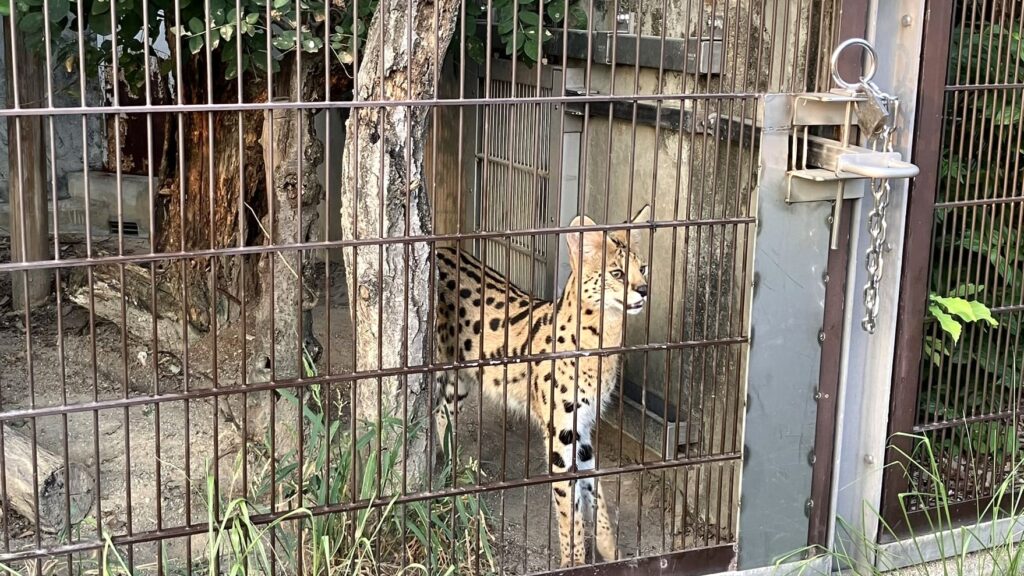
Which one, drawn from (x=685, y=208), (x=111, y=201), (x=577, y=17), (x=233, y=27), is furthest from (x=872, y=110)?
(x=111, y=201)

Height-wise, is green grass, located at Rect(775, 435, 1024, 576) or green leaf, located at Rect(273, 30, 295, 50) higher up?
green leaf, located at Rect(273, 30, 295, 50)

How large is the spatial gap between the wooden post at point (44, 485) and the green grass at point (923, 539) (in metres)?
2.86

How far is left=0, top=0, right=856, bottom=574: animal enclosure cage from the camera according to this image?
10.6ft

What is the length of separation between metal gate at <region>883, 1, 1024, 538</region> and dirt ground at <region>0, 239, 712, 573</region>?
881mm

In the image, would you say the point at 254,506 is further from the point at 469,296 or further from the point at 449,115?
the point at 449,115

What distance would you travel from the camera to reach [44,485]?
4.73 m

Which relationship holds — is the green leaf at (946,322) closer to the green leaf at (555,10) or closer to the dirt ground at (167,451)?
the dirt ground at (167,451)

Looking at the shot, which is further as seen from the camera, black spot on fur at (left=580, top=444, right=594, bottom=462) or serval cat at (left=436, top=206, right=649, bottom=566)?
black spot on fur at (left=580, top=444, right=594, bottom=462)

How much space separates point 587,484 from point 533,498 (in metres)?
0.41

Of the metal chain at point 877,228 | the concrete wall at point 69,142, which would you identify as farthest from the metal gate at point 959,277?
the concrete wall at point 69,142

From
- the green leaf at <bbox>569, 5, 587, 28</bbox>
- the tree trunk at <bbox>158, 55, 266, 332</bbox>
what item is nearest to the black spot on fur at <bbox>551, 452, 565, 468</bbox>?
the tree trunk at <bbox>158, 55, 266, 332</bbox>

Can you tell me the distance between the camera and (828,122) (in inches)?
145

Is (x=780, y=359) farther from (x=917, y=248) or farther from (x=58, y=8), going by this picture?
(x=58, y=8)

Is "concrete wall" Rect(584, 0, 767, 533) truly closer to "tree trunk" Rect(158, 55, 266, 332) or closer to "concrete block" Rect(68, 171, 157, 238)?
"tree trunk" Rect(158, 55, 266, 332)
